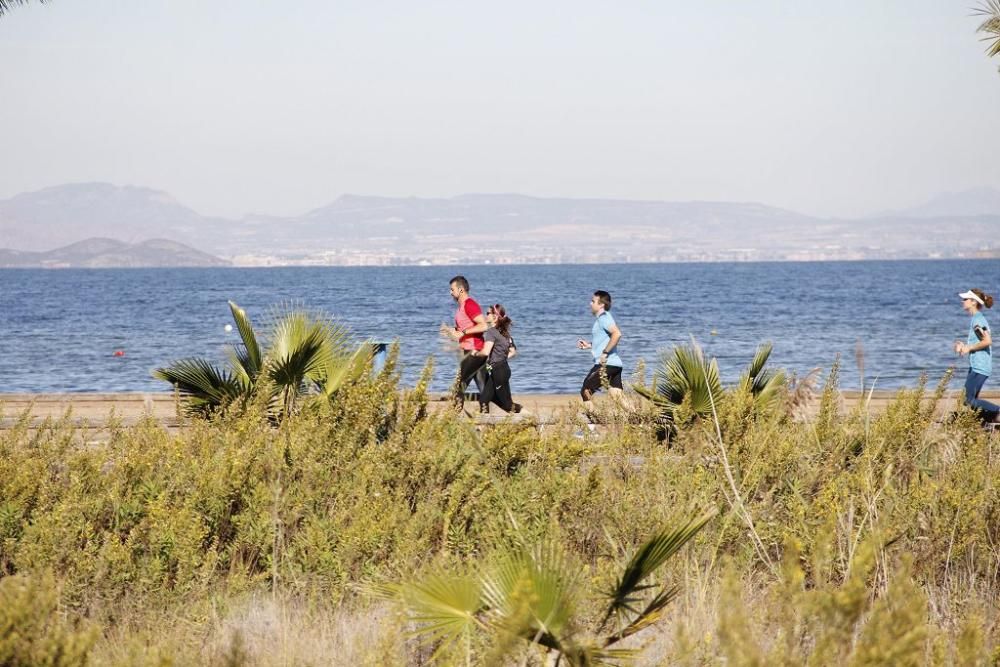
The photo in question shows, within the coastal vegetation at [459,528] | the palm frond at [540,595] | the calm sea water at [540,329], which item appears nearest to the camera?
the palm frond at [540,595]

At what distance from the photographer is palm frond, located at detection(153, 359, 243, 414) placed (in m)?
10.4

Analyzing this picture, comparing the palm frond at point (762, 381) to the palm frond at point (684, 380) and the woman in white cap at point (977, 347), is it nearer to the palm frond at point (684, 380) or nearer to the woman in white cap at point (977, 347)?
the palm frond at point (684, 380)

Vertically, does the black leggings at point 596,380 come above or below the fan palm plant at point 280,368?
below

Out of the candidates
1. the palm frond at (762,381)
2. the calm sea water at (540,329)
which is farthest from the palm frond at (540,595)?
the palm frond at (762,381)

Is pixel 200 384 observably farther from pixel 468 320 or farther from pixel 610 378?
pixel 610 378

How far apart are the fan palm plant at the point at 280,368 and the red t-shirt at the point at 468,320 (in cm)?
341

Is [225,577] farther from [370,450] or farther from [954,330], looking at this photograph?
[954,330]

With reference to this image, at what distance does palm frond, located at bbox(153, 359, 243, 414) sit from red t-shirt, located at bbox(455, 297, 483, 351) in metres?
3.91

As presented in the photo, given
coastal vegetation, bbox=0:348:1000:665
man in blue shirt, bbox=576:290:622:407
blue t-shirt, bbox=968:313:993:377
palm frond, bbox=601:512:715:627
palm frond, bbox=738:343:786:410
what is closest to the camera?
palm frond, bbox=601:512:715:627

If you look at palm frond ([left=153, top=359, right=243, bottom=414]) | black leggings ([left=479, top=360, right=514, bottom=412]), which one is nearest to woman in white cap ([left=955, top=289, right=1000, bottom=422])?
black leggings ([left=479, top=360, right=514, bottom=412])

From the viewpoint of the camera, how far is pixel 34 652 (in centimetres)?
411

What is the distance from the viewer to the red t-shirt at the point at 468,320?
45.9 feet

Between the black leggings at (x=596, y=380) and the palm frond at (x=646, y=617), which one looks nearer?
the palm frond at (x=646, y=617)

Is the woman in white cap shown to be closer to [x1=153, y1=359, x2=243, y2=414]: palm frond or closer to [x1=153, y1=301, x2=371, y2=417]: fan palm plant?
[x1=153, y1=301, x2=371, y2=417]: fan palm plant
